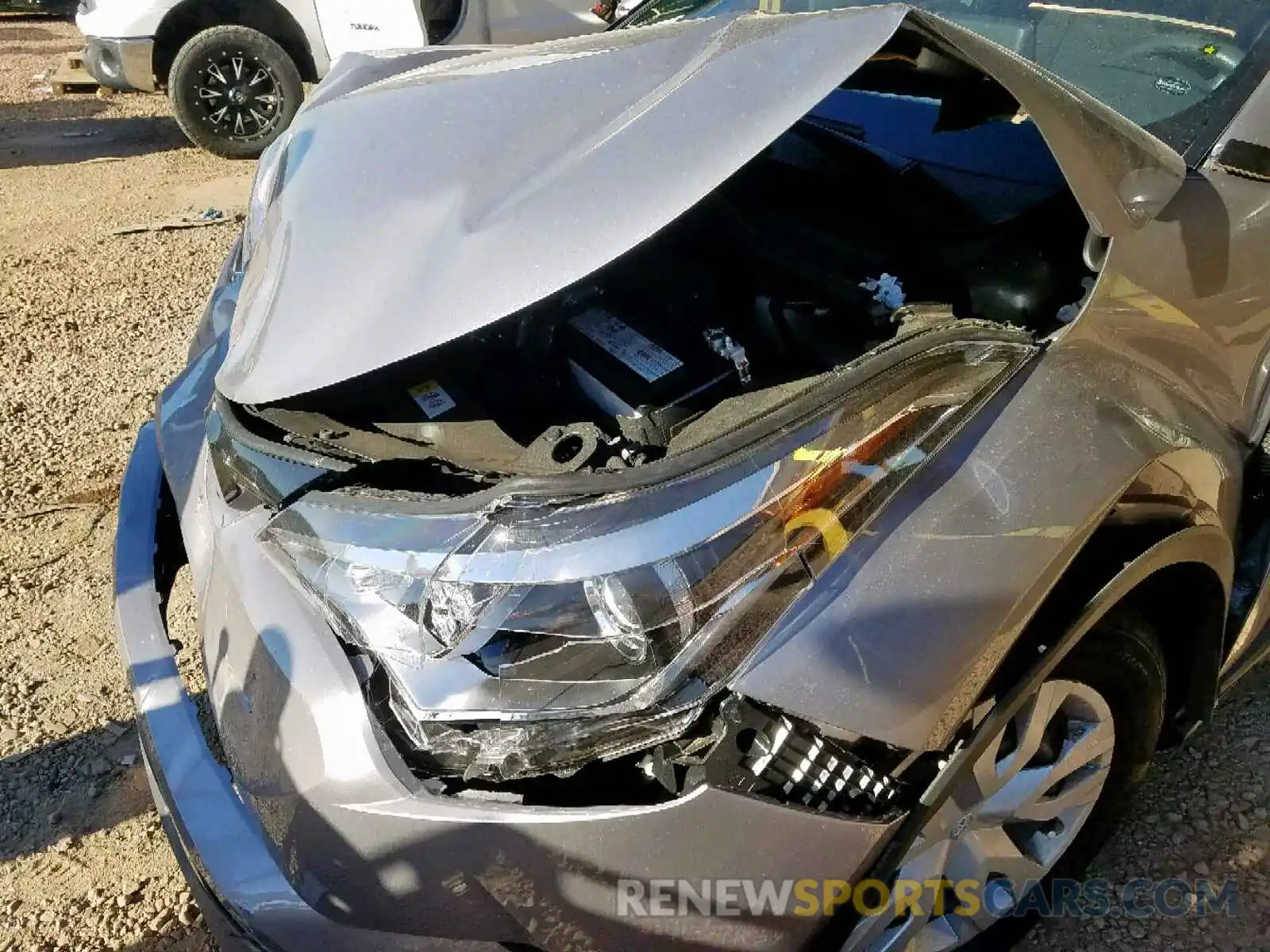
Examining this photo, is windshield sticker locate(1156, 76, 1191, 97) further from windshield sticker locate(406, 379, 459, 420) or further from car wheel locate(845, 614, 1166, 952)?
windshield sticker locate(406, 379, 459, 420)

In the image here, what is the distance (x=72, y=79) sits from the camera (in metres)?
8.04

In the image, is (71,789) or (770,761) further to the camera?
(71,789)

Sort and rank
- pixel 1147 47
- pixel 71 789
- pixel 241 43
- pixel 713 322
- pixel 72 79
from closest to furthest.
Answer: pixel 713 322, pixel 1147 47, pixel 71 789, pixel 241 43, pixel 72 79

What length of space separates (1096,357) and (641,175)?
2.45 ft

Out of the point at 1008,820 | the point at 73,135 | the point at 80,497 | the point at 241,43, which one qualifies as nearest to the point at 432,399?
the point at 1008,820

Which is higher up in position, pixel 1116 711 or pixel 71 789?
pixel 1116 711

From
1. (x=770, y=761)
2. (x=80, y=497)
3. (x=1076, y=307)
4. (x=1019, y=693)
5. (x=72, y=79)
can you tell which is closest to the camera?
(x=770, y=761)

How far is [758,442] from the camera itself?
134cm

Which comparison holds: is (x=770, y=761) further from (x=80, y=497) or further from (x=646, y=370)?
(x=80, y=497)

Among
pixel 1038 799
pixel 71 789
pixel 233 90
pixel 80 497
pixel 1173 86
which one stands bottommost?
pixel 71 789

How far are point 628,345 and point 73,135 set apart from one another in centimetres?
706

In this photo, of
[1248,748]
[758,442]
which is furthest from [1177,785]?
[758,442]

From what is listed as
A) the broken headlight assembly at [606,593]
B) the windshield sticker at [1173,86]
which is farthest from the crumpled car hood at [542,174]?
the windshield sticker at [1173,86]

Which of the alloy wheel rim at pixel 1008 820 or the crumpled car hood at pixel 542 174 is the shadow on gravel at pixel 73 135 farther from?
the alloy wheel rim at pixel 1008 820
